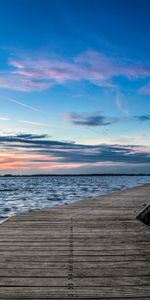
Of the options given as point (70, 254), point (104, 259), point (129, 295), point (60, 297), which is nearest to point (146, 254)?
point (104, 259)

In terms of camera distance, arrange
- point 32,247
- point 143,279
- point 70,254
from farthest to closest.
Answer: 1. point 32,247
2. point 70,254
3. point 143,279

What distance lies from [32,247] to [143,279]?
7.73ft

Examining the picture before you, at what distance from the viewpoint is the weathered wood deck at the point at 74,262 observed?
407cm

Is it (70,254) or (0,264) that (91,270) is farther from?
(0,264)

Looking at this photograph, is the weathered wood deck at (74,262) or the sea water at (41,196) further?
the sea water at (41,196)

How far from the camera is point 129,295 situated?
12.9 ft

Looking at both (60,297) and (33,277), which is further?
(33,277)

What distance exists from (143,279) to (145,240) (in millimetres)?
2379

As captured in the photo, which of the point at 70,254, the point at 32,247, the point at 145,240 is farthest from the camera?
the point at 145,240

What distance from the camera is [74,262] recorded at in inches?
206

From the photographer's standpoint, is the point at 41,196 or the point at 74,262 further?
the point at 41,196

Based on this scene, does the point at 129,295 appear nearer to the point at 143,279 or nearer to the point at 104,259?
the point at 143,279

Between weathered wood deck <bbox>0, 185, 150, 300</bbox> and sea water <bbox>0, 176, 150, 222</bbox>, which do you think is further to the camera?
sea water <bbox>0, 176, 150, 222</bbox>

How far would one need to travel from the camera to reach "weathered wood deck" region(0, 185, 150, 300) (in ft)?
13.4
